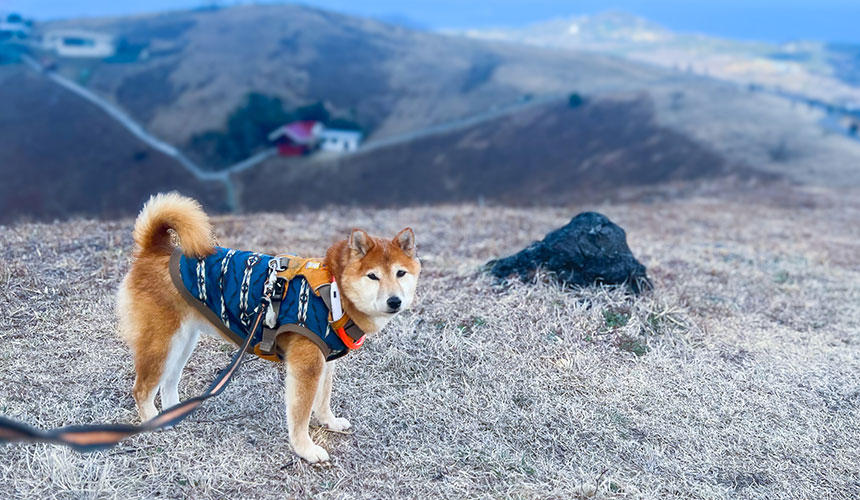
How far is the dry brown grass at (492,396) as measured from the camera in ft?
14.4

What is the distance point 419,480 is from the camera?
14.5 ft

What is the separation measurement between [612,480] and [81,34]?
9397 cm

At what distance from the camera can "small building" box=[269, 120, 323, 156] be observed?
5503 cm

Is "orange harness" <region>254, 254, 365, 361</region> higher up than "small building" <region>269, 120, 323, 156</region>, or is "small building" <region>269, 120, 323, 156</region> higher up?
"orange harness" <region>254, 254, 365, 361</region>

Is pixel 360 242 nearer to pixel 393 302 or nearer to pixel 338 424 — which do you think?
pixel 393 302

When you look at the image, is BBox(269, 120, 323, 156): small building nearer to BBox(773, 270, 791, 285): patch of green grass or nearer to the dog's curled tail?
BBox(773, 270, 791, 285): patch of green grass

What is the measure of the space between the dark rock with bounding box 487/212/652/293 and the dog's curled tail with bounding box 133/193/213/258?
163 inches

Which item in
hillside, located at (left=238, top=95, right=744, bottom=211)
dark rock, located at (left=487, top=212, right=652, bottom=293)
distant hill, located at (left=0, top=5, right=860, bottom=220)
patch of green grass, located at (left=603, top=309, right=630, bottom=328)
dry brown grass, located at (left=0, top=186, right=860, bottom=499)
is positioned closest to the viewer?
dry brown grass, located at (left=0, top=186, right=860, bottom=499)

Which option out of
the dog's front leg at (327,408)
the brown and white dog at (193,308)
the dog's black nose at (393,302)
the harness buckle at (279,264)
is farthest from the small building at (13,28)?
the dog's black nose at (393,302)

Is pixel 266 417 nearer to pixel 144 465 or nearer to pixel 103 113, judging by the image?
pixel 144 465

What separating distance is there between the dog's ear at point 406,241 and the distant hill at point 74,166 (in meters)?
41.6

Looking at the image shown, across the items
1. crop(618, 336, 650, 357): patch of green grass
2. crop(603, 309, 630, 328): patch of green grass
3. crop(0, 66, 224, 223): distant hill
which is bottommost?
crop(0, 66, 224, 223): distant hill

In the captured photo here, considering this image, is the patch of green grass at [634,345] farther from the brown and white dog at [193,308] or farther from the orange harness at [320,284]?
the orange harness at [320,284]

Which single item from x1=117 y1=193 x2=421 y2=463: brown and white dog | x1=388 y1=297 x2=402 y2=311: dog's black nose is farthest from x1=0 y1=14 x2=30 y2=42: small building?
x1=388 y1=297 x2=402 y2=311: dog's black nose
